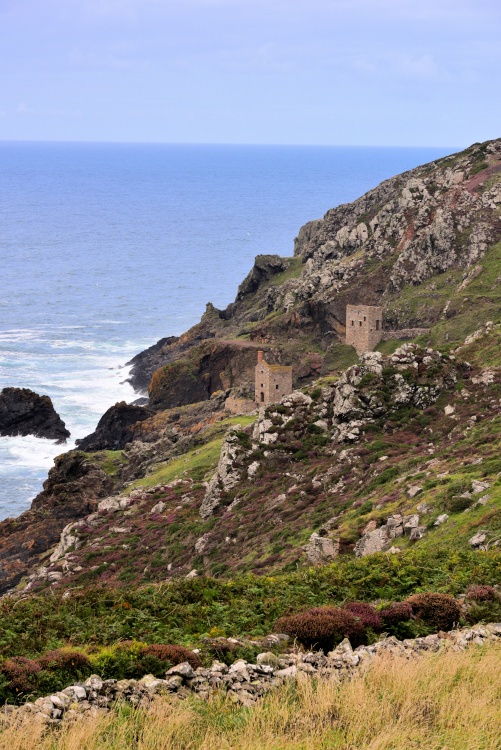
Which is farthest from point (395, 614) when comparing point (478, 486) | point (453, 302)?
point (453, 302)

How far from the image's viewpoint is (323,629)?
18.7 meters

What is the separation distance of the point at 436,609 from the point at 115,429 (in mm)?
68467

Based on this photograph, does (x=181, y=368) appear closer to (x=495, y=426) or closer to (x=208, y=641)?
(x=495, y=426)

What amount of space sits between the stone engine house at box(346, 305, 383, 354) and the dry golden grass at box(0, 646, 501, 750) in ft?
213

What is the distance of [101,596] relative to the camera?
22.5 metres

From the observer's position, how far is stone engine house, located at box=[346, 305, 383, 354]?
79.6 m

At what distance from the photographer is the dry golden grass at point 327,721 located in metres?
13.4

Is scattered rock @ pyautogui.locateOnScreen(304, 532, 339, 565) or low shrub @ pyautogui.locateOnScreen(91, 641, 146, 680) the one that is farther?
scattered rock @ pyautogui.locateOnScreen(304, 532, 339, 565)

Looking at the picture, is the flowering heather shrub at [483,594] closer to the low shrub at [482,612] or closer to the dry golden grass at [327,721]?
the low shrub at [482,612]

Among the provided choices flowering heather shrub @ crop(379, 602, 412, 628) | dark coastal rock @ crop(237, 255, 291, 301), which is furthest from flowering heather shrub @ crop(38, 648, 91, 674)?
dark coastal rock @ crop(237, 255, 291, 301)

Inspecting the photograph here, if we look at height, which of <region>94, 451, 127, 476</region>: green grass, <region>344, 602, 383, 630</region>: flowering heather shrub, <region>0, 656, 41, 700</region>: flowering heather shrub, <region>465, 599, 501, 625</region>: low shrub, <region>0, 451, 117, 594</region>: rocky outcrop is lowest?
<region>0, 451, 117, 594</region>: rocky outcrop

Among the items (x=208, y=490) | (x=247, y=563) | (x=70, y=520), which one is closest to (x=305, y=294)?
(x=70, y=520)

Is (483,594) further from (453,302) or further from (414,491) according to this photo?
(453,302)

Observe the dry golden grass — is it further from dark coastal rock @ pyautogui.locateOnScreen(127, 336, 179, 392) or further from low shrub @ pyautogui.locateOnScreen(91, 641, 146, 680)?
dark coastal rock @ pyautogui.locateOnScreen(127, 336, 179, 392)
